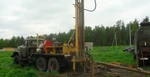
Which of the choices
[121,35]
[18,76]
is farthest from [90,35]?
[18,76]

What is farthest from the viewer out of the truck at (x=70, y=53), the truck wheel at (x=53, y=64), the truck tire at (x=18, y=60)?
the truck tire at (x=18, y=60)

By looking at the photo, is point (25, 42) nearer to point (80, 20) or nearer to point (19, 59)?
point (19, 59)

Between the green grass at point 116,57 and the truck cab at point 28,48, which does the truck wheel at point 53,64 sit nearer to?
the truck cab at point 28,48

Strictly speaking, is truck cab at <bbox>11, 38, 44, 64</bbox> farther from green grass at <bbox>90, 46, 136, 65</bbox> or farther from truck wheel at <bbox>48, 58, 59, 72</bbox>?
green grass at <bbox>90, 46, 136, 65</bbox>

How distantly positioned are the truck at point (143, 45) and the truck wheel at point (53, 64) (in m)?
6.00

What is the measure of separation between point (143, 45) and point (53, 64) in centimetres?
645

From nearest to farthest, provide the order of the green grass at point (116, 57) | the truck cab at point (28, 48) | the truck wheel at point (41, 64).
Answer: the truck wheel at point (41, 64), the truck cab at point (28, 48), the green grass at point (116, 57)

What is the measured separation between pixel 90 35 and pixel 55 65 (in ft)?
253

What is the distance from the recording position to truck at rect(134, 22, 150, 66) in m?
18.2

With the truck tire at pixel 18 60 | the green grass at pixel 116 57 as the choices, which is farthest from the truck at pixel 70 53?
the green grass at pixel 116 57

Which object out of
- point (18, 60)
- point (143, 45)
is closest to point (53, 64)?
point (18, 60)

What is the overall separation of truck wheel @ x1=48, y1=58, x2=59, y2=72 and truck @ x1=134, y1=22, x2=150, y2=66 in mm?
6001

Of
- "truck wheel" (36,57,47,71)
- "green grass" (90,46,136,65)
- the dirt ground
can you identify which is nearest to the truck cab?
"truck wheel" (36,57,47,71)

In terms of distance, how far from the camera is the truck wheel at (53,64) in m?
15.5
